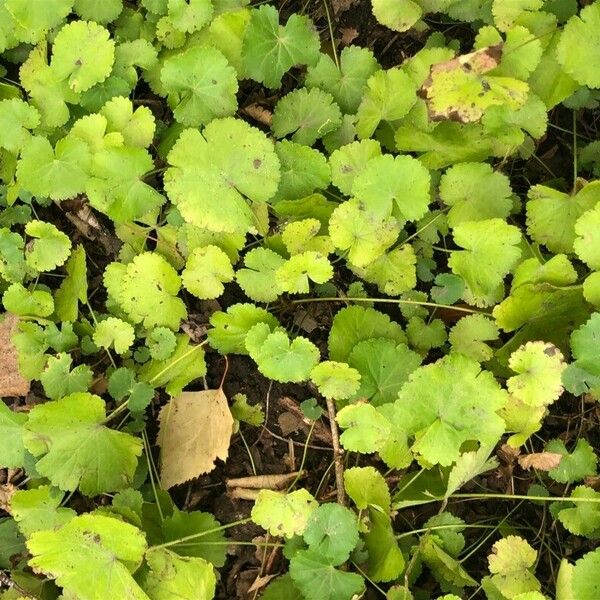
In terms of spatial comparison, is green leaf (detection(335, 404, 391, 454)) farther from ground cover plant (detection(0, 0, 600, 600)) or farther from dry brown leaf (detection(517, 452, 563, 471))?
dry brown leaf (detection(517, 452, 563, 471))

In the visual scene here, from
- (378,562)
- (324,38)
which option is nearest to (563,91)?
(324,38)

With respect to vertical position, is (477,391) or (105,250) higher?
(105,250)

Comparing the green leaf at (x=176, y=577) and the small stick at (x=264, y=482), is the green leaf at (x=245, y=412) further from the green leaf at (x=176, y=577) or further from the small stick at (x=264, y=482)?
the green leaf at (x=176, y=577)

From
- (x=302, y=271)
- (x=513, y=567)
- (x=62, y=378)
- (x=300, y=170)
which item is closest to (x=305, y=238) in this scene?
(x=302, y=271)

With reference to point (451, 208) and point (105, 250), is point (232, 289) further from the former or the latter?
point (451, 208)

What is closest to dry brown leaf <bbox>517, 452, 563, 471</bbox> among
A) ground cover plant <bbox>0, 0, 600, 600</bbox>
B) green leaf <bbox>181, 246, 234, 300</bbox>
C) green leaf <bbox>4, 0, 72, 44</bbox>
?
ground cover plant <bbox>0, 0, 600, 600</bbox>

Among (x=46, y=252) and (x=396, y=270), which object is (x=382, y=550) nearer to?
(x=396, y=270)

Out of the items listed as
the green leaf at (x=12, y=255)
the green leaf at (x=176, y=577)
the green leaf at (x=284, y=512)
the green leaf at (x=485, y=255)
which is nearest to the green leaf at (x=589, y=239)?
the green leaf at (x=485, y=255)
